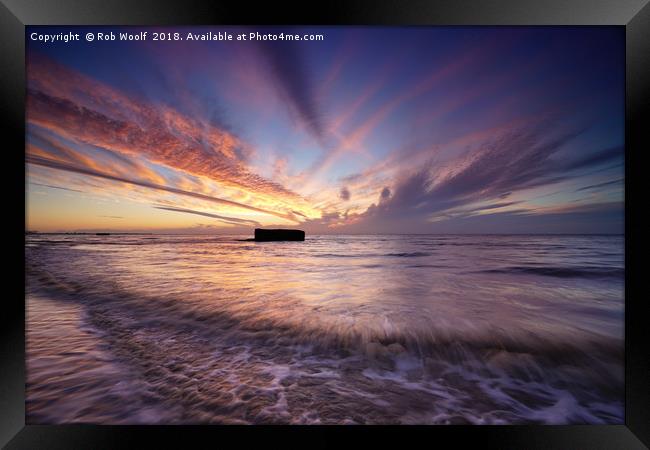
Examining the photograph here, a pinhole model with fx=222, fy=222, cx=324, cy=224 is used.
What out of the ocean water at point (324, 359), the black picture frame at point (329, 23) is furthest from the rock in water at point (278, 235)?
the black picture frame at point (329, 23)

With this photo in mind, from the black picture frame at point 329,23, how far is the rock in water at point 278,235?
19837 millimetres

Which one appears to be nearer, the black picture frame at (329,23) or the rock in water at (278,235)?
the black picture frame at (329,23)

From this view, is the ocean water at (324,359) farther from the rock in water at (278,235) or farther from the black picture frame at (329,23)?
the rock in water at (278,235)

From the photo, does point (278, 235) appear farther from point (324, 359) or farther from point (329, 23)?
point (329, 23)

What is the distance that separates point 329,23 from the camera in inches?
80.1

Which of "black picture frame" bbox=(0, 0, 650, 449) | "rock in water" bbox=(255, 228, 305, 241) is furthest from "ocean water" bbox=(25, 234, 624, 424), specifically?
"rock in water" bbox=(255, 228, 305, 241)

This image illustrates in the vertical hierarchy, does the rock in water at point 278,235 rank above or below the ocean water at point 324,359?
above

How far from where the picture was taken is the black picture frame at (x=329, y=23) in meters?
1.94

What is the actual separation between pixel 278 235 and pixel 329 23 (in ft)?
67.7

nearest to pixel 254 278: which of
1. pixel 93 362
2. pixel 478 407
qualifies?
pixel 93 362

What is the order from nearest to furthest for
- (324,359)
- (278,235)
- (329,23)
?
1. (329,23)
2. (324,359)
3. (278,235)

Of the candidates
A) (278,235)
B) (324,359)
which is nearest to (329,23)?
(324,359)

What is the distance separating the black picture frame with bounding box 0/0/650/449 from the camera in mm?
1942

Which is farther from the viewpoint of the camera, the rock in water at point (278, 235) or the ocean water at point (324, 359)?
the rock in water at point (278, 235)
